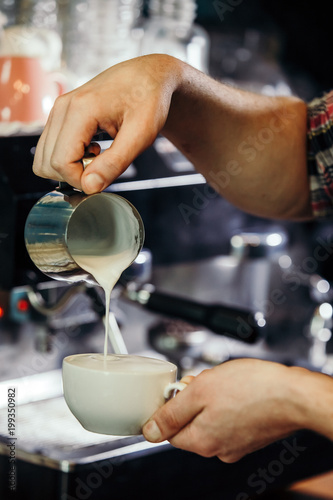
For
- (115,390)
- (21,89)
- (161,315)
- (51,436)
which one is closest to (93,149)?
(115,390)

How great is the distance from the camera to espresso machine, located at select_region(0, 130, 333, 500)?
3.99 ft

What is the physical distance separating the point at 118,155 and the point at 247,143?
0.51 meters

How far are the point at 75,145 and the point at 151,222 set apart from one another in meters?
0.90

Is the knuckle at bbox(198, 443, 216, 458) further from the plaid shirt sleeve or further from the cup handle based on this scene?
the plaid shirt sleeve

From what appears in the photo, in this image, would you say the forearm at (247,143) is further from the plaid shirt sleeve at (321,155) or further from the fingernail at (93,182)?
the fingernail at (93,182)

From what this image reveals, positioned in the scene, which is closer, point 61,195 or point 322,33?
point 61,195

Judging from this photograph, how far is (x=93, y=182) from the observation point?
2.52ft

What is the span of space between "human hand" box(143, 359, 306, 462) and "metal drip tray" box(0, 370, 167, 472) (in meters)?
0.30

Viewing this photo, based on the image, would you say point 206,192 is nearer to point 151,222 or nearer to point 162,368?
point 151,222

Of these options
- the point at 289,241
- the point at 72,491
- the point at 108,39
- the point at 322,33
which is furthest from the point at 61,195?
the point at 322,33

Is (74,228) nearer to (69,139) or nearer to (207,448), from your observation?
(69,139)

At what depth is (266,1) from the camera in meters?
2.00

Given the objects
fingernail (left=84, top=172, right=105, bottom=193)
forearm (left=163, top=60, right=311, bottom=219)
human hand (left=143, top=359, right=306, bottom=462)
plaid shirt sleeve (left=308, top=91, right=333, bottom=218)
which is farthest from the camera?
plaid shirt sleeve (left=308, top=91, right=333, bottom=218)

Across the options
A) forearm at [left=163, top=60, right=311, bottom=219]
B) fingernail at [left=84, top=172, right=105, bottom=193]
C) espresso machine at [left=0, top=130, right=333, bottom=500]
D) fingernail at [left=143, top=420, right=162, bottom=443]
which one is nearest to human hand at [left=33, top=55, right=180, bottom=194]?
fingernail at [left=84, top=172, right=105, bottom=193]
